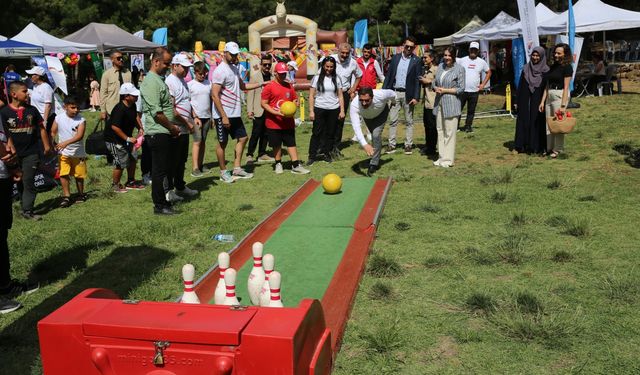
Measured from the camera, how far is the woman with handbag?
9.48m

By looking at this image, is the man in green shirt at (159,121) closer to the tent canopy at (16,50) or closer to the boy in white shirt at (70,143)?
the boy in white shirt at (70,143)

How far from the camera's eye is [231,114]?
8.84m

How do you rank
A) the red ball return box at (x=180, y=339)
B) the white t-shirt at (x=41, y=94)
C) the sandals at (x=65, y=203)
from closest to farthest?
the red ball return box at (x=180, y=339), the sandals at (x=65, y=203), the white t-shirt at (x=41, y=94)

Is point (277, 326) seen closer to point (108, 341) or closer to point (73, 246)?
point (108, 341)

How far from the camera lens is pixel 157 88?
6.76 m

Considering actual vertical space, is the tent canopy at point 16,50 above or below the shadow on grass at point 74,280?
above

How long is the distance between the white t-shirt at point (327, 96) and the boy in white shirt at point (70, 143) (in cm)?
380

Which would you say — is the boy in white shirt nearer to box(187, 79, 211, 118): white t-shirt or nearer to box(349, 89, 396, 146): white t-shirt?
box(187, 79, 211, 118): white t-shirt

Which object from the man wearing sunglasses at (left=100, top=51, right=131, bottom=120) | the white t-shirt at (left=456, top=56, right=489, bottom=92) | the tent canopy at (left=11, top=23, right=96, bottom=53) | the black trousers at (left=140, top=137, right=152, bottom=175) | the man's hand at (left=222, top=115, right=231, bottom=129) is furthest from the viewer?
the tent canopy at (left=11, top=23, right=96, bottom=53)

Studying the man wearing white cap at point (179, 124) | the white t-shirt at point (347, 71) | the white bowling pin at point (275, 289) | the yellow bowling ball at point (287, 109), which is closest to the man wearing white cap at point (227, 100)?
the man wearing white cap at point (179, 124)

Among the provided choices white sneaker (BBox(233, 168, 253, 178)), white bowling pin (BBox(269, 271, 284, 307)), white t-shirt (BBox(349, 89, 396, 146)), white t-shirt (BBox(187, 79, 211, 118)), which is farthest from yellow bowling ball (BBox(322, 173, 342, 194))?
white bowling pin (BBox(269, 271, 284, 307))

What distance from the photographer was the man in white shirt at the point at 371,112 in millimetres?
8234

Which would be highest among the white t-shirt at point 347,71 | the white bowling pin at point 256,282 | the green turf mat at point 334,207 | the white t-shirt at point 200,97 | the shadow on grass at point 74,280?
the white t-shirt at point 347,71

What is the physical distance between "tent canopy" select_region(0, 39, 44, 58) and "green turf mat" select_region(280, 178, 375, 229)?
1088cm
